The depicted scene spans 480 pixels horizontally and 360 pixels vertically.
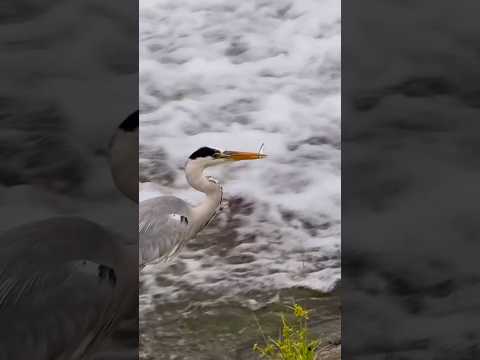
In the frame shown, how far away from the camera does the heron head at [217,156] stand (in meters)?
2.78

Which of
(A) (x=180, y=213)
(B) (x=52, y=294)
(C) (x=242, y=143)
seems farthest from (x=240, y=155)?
(B) (x=52, y=294)

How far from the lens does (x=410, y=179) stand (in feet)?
9.52

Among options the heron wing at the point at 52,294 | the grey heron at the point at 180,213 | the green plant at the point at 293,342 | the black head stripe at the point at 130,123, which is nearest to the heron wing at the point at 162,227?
the grey heron at the point at 180,213

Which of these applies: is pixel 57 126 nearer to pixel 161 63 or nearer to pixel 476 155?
pixel 161 63

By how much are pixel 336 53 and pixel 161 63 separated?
67 cm

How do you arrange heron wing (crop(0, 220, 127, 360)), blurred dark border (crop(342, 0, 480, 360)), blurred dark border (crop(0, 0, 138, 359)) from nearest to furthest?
heron wing (crop(0, 220, 127, 360)), blurred dark border (crop(0, 0, 138, 359)), blurred dark border (crop(342, 0, 480, 360))

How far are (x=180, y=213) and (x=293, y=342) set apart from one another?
0.64 metres

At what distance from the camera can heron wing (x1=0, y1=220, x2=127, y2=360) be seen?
2.52 metres

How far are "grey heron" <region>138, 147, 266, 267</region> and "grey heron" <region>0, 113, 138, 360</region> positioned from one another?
7cm

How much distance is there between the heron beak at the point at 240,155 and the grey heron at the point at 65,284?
1.20 ft

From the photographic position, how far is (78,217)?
2.67m

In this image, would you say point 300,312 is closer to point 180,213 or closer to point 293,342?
point 293,342

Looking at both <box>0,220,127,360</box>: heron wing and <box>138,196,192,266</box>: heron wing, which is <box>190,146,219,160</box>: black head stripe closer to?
<box>138,196,192,266</box>: heron wing

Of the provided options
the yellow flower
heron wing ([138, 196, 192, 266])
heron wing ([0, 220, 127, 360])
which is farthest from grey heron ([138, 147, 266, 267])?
the yellow flower
